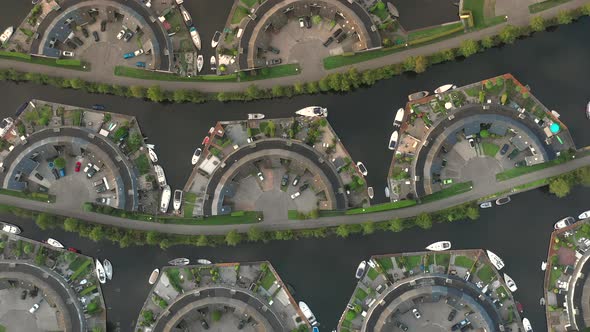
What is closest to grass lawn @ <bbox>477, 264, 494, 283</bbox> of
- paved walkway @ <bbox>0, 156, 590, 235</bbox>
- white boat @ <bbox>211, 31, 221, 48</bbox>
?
paved walkway @ <bbox>0, 156, 590, 235</bbox>

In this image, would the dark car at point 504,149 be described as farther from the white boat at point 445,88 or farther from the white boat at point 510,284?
the white boat at point 510,284

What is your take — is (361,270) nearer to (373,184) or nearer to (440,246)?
(440,246)

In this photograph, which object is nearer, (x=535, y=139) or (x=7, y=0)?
(x=535, y=139)

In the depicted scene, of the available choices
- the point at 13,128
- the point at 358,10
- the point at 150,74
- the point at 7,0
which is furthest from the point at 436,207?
the point at 7,0

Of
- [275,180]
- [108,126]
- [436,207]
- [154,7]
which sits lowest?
[436,207]

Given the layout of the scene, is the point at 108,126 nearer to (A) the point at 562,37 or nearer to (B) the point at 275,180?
(B) the point at 275,180

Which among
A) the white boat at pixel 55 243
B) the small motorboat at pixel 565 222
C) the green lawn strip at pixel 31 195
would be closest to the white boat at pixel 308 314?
the white boat at pixel 55 243
